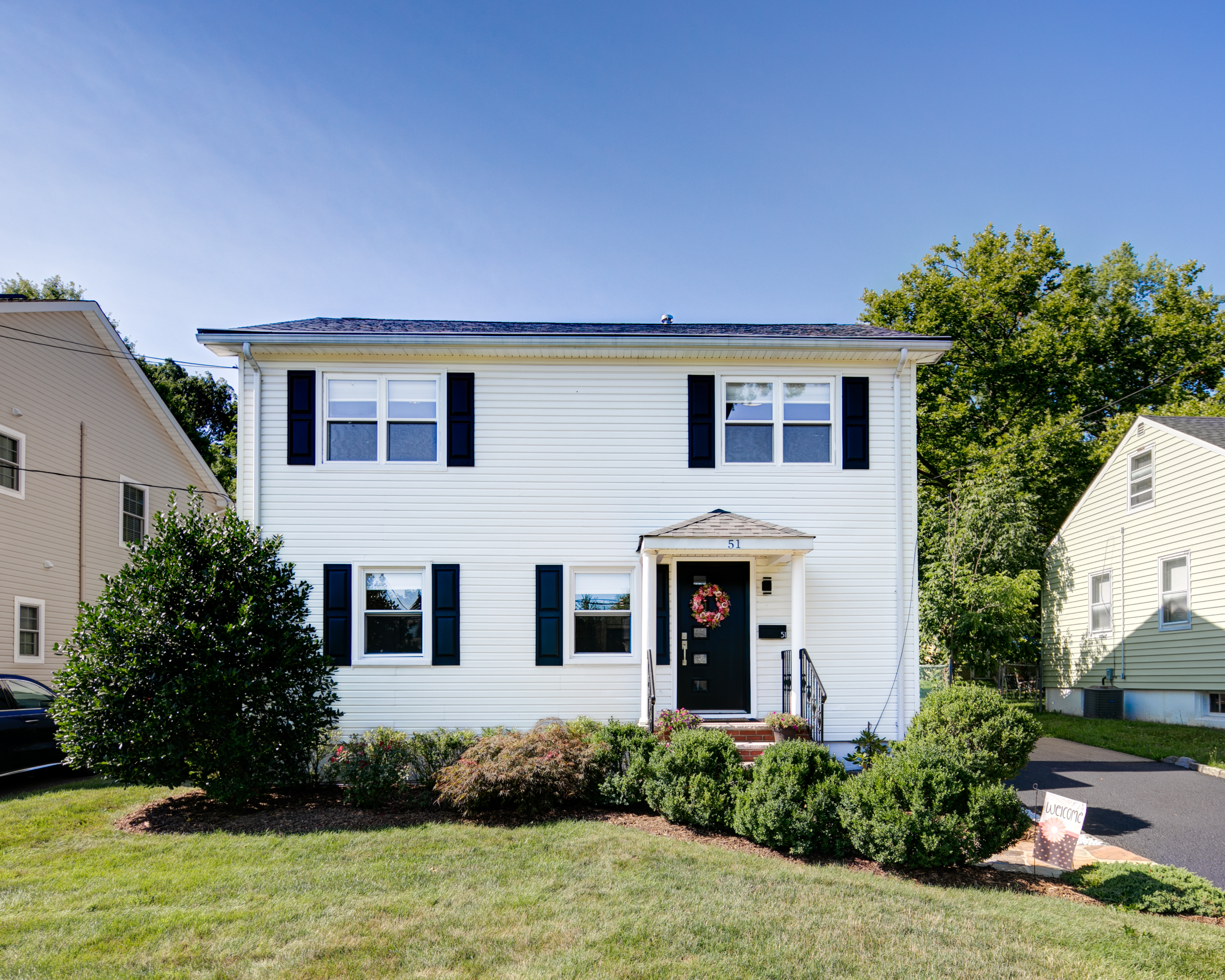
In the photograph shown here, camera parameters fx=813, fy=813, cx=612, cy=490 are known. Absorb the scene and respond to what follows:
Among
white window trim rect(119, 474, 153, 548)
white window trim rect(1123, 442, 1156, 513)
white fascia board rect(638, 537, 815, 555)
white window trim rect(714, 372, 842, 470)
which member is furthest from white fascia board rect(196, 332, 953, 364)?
white window trim rect(1123, 442, 1156, 513)

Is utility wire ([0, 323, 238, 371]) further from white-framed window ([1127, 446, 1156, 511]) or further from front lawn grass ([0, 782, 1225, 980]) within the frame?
white-framed window ([1127, 446, 1156, 511])

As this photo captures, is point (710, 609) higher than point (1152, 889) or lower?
higher

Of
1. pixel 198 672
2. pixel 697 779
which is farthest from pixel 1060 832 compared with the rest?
pixel 198 672

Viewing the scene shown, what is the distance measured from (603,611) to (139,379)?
11.7 meters

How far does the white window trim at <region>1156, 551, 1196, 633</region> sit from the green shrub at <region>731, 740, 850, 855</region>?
11.0 m

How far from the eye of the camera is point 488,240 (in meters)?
12.9

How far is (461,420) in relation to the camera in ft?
35.0

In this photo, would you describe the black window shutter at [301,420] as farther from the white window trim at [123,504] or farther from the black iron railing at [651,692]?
the white window trim at [123,504]

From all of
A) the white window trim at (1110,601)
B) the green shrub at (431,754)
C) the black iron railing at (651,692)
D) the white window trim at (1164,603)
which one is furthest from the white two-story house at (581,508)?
the white window trim at (1110,601)

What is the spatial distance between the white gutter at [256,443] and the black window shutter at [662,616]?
520 cm

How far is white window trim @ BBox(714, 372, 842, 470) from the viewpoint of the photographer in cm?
1080

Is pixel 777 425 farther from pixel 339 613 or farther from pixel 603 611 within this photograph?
pixel 339 613

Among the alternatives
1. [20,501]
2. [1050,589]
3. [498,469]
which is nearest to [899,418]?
[498,469]

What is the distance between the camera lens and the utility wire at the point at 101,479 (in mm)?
13062
